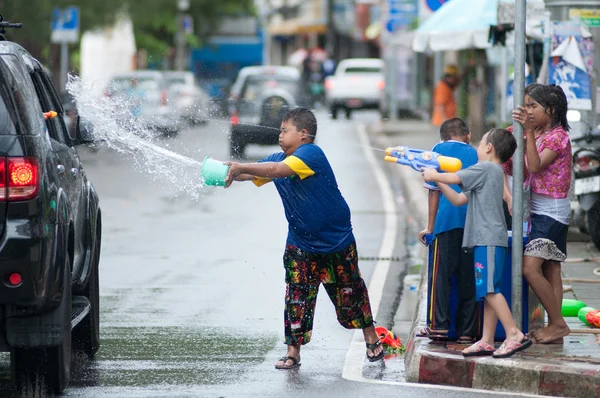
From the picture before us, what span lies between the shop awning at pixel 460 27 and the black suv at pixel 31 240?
11.6m

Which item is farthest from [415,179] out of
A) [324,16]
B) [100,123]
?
[324,16]

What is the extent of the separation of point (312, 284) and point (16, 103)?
2.24m

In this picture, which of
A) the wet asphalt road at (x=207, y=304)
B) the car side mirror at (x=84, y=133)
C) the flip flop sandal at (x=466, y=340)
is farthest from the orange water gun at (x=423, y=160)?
the car side mirror at (x=84, y=133)

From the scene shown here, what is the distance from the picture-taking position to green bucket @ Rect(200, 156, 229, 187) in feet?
24.2

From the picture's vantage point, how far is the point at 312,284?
25.8ft

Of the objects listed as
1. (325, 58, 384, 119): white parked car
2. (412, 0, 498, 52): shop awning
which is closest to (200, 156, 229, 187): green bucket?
(412, 0, 498, 52): shop awning

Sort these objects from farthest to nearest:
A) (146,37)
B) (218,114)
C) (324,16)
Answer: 1. (324,16)
2. (146,37)
3. (218,114)

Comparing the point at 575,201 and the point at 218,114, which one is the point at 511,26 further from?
the point at 218,114

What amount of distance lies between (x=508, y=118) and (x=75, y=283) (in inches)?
422

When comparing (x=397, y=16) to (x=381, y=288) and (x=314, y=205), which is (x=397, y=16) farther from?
(x=314, y=205)

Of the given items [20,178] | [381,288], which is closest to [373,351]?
[20,178]

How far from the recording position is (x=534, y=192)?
8.00 meters

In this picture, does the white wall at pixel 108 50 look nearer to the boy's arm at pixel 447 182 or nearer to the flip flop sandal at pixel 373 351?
the flip flop sandal at pixel 373 351

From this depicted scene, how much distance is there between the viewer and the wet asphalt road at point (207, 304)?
7.29 meters
